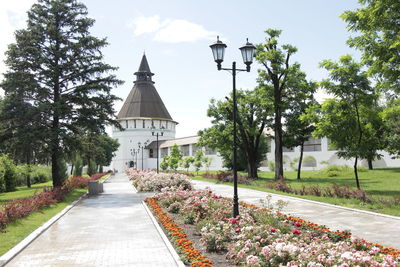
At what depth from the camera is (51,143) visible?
20.8 meters

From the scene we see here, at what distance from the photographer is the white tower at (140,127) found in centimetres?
8225

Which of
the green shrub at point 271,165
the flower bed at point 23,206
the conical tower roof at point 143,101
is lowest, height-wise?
the flower bed at point 23,206

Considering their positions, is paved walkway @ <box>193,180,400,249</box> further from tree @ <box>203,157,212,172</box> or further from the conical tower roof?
the conical tower roof

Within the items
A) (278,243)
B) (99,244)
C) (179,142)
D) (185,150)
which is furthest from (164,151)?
(278,243)

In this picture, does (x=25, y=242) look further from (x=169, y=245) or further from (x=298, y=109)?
(x=298, y=109)

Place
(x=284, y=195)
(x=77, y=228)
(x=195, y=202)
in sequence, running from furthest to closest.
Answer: (x=284, y=195), (x=195, y=202), (x=77, y=228)

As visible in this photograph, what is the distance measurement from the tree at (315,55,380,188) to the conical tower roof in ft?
227

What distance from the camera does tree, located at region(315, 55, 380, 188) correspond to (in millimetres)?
17766

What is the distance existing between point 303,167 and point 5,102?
102ft

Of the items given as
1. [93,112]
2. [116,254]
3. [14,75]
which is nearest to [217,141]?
[93,112]

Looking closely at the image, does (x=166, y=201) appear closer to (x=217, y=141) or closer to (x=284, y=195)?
(x=284, y=195)

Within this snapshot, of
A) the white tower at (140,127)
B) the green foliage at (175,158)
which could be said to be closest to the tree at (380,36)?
the green foliage at (175,158)

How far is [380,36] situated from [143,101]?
2969 inches

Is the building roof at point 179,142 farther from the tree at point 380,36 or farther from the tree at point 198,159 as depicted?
the tree at point 380,36
